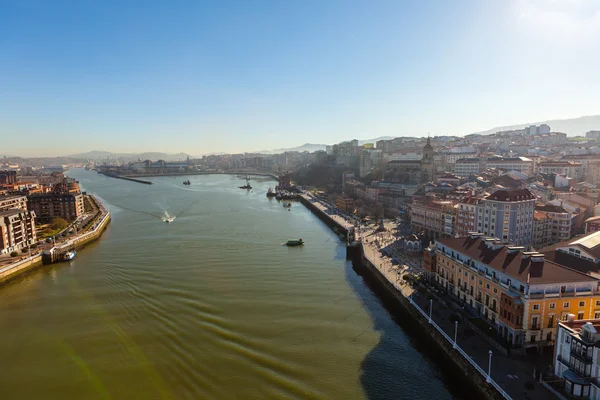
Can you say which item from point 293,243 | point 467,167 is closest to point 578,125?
point 467,167

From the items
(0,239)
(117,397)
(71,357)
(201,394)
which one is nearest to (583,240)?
(201,394)

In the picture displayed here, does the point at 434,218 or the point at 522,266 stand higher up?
the point at 522,266

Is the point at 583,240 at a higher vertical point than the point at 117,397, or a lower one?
higher

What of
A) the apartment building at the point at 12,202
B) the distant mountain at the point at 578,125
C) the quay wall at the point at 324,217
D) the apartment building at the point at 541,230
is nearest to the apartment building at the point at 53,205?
the apartment building at the point at 12,202

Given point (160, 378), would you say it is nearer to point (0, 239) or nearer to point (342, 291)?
point (342, 291)

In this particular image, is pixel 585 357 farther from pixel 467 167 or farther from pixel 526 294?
pixel 467 167

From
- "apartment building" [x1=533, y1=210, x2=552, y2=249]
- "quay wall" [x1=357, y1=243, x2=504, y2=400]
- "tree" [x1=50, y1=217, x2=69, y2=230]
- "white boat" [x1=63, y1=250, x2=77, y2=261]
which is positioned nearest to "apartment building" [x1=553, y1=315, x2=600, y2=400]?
"quay wall" [x1=357, y1=243, x2=504, y2=400]
